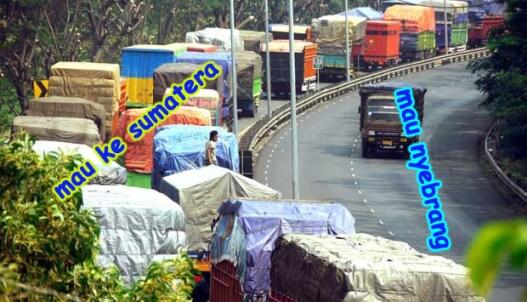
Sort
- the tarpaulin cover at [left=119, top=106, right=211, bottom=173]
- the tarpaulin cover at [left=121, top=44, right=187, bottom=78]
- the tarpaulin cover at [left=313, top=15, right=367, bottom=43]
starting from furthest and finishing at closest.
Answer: the tarpaulin cover at [left=313, top=15, right=367, bottom=43]
the tarpaulin cover at [left=121, top=44, right=187, bottom=78]
the tarpaulin cover at [left=119, top=106, right=211, bottom=173]

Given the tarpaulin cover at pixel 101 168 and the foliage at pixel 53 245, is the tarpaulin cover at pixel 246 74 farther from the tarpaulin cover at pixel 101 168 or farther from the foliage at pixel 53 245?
the foliage at pixel 53 245

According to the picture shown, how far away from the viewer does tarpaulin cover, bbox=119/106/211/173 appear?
38.5 metres

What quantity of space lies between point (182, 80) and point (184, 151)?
16.5m

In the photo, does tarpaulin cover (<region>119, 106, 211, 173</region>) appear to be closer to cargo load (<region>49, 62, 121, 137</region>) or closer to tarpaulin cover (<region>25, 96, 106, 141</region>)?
tarpaulin cover (<region>25, 96, 106, 141</region>)

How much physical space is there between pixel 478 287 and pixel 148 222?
17.2m

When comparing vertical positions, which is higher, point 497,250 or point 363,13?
point 497,250

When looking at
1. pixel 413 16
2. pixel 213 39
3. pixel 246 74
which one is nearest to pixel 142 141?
pixel 246 74

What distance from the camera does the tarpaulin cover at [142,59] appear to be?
56656mm

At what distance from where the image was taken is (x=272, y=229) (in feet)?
74.5

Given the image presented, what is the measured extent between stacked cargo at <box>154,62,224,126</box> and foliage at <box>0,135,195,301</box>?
108 feet

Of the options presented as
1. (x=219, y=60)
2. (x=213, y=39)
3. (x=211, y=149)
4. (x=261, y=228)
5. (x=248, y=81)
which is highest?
(x=261, y=228)

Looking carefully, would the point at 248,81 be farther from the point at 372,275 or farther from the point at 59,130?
the point at 372,275

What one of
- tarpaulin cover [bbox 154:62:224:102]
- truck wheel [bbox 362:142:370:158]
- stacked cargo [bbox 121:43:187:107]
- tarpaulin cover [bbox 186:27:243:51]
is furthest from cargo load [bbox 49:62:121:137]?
tarpaulin cover [bbox 186:27:243:51]

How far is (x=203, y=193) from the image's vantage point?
2823 centimetres
